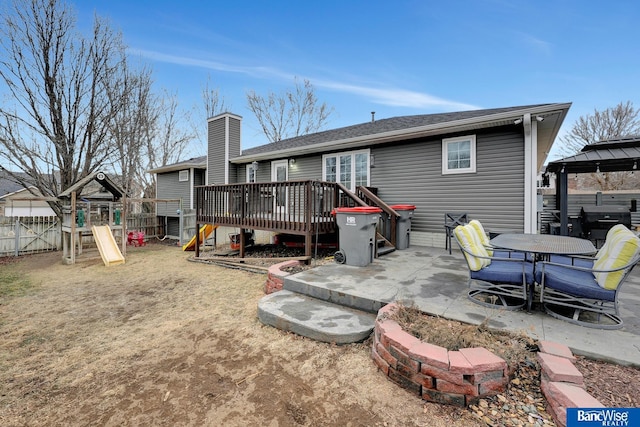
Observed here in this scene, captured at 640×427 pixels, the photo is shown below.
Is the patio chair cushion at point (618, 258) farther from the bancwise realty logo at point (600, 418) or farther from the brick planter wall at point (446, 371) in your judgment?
the brick planter wall at point (446, 371)

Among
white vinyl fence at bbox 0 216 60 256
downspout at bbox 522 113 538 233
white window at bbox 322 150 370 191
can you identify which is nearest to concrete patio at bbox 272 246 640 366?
downspout at bbox 522 113 538 233

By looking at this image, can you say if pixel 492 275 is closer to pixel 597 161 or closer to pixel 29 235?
pixel 597 161

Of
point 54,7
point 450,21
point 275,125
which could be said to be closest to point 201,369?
point 450,21

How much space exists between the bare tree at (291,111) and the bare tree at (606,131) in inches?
749

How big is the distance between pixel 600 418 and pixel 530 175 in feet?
18.6

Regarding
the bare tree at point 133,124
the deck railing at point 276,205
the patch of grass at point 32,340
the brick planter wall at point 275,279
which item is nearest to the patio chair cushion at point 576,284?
the brick planter wall at point 275,279

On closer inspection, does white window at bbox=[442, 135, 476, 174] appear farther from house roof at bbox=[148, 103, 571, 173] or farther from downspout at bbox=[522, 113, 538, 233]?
downspout at bbox=[522, 113, 538, 233]

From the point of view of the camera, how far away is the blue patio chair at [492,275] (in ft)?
9.88

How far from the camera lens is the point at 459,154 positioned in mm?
6961

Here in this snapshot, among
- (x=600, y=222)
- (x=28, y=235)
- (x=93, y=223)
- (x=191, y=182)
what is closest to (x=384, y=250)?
(x=600, y=222)

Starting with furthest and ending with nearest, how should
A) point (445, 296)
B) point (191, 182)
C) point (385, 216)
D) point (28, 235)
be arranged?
point (191, 182) → point (28, 235) → point (385, 216) → point (445, 296)

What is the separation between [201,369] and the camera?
2.67 metres

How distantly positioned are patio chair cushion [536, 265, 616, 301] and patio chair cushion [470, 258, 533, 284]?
0.13 meters

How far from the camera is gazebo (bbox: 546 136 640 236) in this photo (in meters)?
5.97
